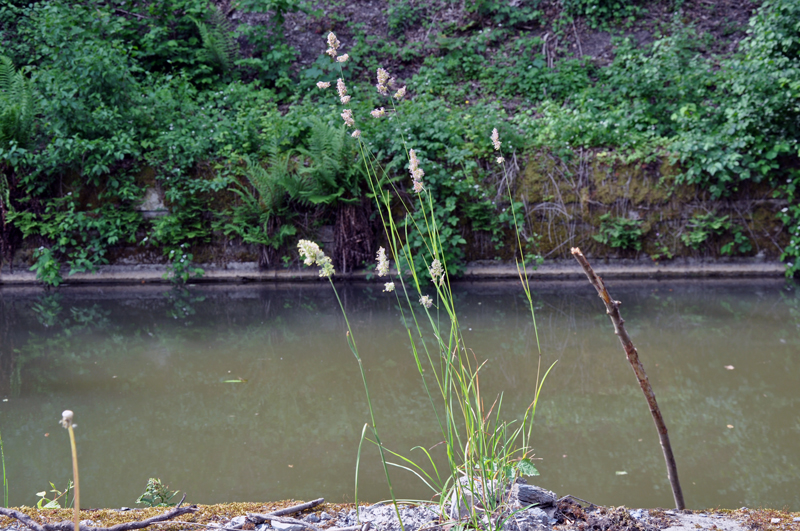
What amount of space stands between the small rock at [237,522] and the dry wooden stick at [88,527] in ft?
0.45

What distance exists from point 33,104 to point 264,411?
17.9 feet

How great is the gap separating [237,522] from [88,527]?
1.23ft

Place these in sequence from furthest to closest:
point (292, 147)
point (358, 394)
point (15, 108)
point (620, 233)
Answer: point (292, 147)
point (620, 233)
point (15, 108)
point (358, 394)

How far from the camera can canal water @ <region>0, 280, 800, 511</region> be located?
2.53m

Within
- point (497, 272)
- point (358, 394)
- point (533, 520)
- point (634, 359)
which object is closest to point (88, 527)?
point (533, 520)

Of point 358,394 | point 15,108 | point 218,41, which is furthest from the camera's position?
point 218,41

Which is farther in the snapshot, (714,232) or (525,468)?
(714,232)

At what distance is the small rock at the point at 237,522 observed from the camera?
1.57 metres

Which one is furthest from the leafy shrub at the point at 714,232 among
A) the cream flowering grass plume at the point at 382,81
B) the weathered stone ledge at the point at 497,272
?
the cream flowering grass plume at the point at 382,81

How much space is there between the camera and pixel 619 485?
2439 mm

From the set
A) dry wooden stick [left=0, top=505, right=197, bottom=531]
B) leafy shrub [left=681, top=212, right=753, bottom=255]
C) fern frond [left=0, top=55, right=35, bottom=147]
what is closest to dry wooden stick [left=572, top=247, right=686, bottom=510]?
dry wooden stick [left=0, top=505, right=197, bottom=531]

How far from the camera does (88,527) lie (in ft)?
4.91

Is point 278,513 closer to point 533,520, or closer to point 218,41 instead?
point 533,520

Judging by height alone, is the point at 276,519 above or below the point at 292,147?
below
